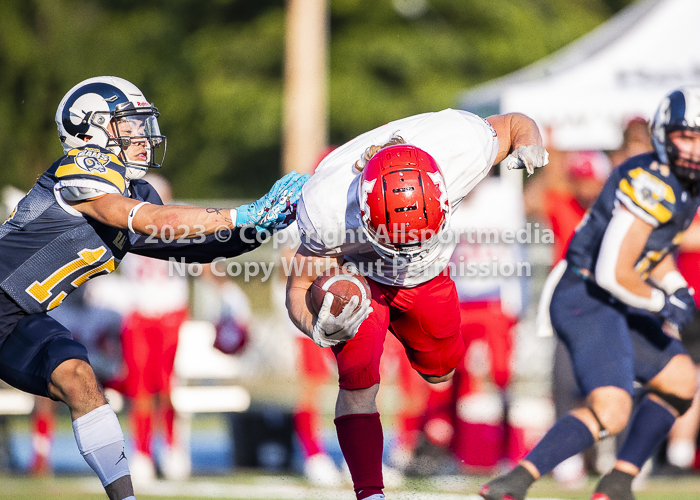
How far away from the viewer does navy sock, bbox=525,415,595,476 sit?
4.33 metres

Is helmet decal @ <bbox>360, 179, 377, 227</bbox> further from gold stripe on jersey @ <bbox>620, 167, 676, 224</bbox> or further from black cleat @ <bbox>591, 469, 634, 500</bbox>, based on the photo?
black cleat @ <bbox>591, 469, 634, 500</bbox>

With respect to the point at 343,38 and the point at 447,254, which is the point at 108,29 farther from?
the point at 447,254

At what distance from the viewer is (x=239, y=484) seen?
6363 millimetres

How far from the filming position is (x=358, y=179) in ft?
12.3

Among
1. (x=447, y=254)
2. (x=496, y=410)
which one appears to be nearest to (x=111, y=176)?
(x=447, y=254)

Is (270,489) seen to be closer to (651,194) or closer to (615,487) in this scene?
(615,487)

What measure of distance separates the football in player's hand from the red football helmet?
0.18m

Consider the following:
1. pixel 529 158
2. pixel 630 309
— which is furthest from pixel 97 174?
pixel 630 309

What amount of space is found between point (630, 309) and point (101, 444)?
8.72 ft

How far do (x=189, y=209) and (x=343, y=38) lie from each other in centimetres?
1649

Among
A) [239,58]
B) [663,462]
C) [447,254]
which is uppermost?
[239,58]

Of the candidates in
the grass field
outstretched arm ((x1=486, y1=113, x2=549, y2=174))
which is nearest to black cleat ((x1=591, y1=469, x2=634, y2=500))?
the grass field

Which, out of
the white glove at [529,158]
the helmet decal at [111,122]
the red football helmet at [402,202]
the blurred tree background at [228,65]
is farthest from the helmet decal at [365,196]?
the blurred tree background at [228,65]

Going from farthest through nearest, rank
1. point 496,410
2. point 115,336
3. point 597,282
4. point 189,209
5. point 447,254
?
point 115,336, point 496,410, point 597,282, point 447,254, point 189,209
